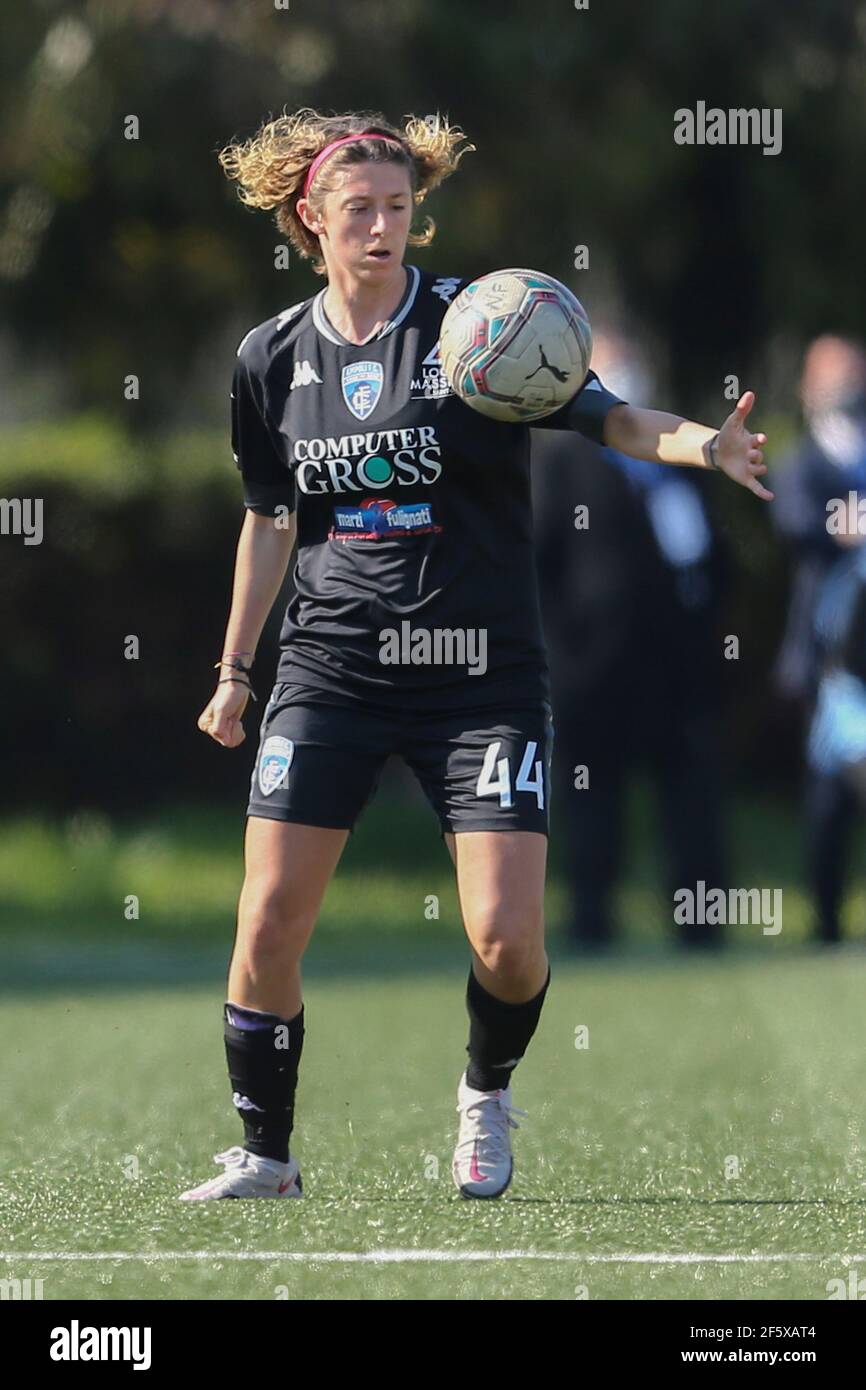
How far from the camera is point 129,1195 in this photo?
5090 mm

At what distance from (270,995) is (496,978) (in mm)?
468

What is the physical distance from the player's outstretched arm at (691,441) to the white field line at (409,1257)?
1.39 m

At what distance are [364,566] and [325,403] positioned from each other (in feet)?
1.15

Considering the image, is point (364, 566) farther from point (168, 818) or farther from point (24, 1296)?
point (168, 818)

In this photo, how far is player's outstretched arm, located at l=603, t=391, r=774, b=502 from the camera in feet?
14.9

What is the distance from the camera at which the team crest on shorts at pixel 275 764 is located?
16.3 feet

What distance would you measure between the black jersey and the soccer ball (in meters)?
0.07

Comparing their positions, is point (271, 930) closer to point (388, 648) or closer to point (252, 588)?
point (388, 648)

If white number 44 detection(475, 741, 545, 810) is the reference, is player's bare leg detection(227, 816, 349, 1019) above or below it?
below

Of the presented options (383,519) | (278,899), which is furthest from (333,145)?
(278,899)

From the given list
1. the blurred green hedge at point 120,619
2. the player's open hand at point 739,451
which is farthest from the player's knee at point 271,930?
the blurred green hedge at point 120,619

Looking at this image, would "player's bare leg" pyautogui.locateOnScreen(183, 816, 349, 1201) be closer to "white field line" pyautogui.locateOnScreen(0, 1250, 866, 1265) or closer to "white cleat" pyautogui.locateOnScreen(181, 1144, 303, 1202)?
"white cleat" pyautogui.locateOnScreen(181, 1144, 303, 1202)

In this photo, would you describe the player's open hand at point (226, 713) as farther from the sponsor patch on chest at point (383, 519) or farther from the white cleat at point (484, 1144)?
the white cleat at point (484, 1144)

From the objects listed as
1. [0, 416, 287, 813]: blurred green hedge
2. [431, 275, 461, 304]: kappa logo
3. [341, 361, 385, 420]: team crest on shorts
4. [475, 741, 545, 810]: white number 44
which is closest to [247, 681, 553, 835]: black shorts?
[475, 741, 545, 810]: white number 44
